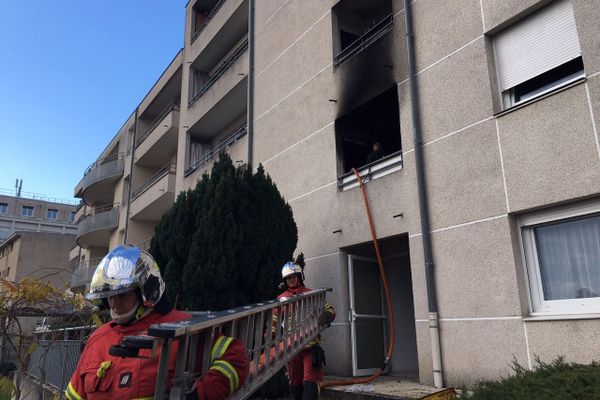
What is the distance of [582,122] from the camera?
508 cm

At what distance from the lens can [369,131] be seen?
393 inches

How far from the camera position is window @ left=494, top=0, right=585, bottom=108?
555cm

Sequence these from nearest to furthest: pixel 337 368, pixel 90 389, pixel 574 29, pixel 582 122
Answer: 1. pixel 90 389
2. pixel 582 122
3. pixel 574 29
4. pixel 337 368

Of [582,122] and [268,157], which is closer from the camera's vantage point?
[582,122]

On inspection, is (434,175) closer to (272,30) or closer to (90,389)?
(90,389)

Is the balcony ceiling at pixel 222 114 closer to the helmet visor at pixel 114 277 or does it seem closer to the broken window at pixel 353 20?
the broken window at pixel 353 20

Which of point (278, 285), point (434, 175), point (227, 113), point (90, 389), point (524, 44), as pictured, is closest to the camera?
point (90, 389)

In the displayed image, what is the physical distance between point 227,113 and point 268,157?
4.90m

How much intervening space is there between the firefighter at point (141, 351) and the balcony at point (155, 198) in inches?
606

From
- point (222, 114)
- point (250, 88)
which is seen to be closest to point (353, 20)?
point (250, 88)

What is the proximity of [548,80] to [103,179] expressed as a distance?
25.0m

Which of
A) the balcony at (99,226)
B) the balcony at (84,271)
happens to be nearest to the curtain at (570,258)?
the balcony at (99,226)

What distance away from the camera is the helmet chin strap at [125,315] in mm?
2512

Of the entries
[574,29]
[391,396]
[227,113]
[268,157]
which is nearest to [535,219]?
[574,29]
